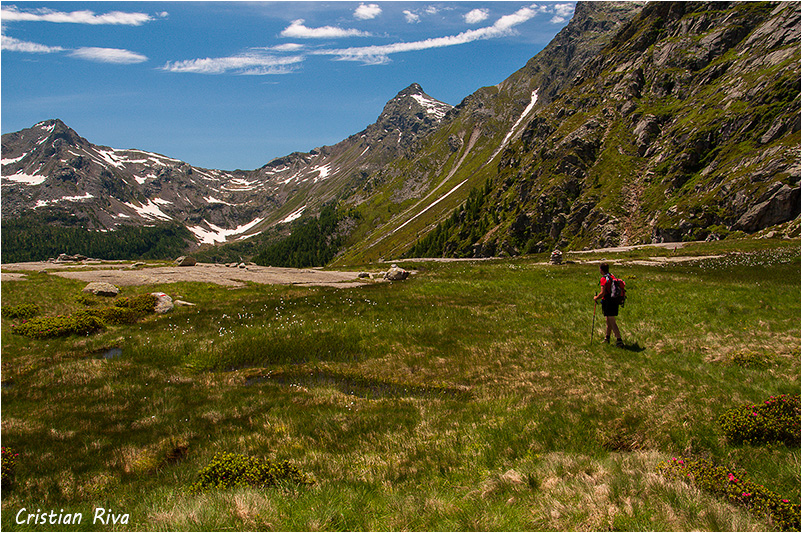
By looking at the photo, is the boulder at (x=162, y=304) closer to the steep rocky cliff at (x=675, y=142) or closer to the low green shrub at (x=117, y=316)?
the low green shrub at (x=117, y=316)

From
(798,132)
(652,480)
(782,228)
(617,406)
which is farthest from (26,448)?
(798,132)

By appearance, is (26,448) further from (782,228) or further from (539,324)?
(782,228)

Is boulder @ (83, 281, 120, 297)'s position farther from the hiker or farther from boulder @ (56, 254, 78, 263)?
boulder @ (56, 254, 78, 263)

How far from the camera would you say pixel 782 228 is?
73.3m

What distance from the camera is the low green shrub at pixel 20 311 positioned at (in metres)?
23.5

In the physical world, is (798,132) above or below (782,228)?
above

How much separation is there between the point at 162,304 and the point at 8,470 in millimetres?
21276

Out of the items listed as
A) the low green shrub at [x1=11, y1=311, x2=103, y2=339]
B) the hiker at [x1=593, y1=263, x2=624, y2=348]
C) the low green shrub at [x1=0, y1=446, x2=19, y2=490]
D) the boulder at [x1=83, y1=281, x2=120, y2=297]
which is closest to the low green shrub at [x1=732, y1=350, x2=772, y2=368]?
the hiker at [x1=593, y1=263, x2=624, y2=348]

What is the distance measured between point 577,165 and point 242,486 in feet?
591

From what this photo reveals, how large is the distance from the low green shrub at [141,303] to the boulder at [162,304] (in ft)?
0.73

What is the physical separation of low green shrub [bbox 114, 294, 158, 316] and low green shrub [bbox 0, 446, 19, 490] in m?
19.3

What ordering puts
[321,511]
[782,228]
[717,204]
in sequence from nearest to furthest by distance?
[321,511], [782,228], [717,204]

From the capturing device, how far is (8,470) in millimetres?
9008

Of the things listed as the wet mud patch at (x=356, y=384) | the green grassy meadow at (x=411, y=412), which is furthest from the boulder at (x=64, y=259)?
the wet mud patch at (x=356, y=384)
